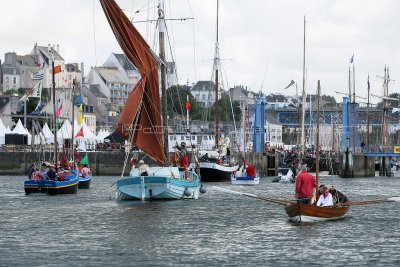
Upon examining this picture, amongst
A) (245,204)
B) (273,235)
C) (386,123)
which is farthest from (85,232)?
(386,123)

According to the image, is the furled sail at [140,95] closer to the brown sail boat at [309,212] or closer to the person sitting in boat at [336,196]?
the person sitting in boat at [336,196]

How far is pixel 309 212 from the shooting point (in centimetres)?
5497

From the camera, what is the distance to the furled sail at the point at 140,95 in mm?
68625

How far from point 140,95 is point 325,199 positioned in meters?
17.0

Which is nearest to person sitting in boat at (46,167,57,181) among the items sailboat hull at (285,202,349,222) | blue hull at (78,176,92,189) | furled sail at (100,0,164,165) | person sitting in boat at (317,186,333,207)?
blue hull at (78,176,92,189)

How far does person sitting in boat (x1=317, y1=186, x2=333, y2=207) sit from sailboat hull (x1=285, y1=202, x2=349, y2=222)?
1.14 feet

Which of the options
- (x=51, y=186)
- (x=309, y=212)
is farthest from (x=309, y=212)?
(x=51, y=186)

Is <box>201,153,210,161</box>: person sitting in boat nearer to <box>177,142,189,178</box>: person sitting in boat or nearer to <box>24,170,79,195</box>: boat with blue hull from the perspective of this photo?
<box>24,170,79,195</box>: boat with blue hull

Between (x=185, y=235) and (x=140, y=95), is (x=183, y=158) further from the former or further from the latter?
(x=185, y=235)

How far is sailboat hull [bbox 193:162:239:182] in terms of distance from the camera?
371ft

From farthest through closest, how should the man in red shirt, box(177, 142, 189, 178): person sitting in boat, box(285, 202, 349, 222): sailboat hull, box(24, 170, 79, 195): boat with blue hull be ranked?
1. box(24, 170, 79, 195): boat with blue hull
2. box(177, 142, 189, 178): person sitting in boat
3. box(285, 202, 349, 222): sailboat hull
4. the man in red shirt

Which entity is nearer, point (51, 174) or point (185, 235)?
point (185, 235)

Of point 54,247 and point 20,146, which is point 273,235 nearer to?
point 54,247

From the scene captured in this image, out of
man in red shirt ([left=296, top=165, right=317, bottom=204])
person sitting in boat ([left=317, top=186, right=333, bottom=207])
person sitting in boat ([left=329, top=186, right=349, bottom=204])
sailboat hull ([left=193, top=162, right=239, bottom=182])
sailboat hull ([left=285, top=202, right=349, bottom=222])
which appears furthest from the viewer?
sailboat hull ([left=193, top=162, right=239, bottom=182])
